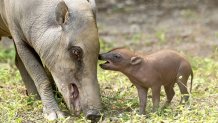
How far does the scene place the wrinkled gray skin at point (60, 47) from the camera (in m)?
6.74

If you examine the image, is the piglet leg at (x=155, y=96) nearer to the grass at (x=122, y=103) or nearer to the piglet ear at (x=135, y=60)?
the grass at (x=122, y=103)

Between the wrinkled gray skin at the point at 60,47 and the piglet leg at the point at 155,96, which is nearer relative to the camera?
the wrinkled gray skin at the point at 60,47

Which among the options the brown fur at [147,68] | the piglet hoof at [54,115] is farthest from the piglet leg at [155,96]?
the piglet hoof at [54,115]

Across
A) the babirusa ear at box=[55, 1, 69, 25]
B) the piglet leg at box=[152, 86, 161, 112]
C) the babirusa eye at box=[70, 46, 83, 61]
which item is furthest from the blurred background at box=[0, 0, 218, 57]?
the babirusa eye at box=[70, 46, 83, 61]

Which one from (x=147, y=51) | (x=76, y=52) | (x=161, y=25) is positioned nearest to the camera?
(x=76, y=52)

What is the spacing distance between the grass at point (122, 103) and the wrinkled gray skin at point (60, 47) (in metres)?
0.22

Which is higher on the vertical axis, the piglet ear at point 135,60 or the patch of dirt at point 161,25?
the piglet ear at point 135,60

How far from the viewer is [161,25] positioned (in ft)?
44.7

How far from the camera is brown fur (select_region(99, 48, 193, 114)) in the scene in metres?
6.89

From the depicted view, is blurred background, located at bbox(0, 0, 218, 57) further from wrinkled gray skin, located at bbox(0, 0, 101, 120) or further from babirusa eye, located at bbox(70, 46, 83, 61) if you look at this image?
babirusa eye, located at bbox(70, 46, 83, 61)

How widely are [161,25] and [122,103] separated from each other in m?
6.30

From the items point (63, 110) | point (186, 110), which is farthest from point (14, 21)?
point (186, 110)

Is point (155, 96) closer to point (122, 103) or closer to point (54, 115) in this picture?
point (122, 103)

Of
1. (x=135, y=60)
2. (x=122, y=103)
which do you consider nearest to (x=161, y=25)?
(x=122, y=103)
